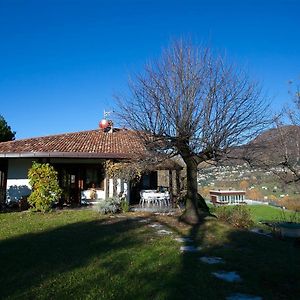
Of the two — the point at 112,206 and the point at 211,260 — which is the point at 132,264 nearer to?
the point at 211,260

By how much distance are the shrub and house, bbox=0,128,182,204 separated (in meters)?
1.13

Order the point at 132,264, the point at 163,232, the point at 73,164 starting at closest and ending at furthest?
the point at 132,264 → the point at 163,232 → the point at 73,164

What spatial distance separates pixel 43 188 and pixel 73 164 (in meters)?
4.29

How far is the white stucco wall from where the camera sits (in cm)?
1909

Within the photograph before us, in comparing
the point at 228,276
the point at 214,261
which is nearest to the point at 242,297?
the point at 228,276

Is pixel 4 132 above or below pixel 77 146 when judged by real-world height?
above

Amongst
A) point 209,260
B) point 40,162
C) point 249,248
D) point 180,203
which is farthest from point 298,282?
point 40,162

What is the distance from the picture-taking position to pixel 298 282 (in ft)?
20.2

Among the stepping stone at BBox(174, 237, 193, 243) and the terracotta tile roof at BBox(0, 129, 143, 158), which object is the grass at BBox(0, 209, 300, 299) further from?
the terracotta tile roof at BBox(0, 129, 143, 158)

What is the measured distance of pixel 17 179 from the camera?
1925 cm

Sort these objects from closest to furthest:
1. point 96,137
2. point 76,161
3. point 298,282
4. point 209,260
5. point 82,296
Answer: point 82,296 → point 298,282 → point 209,260 → point 76,161 → point 96,137

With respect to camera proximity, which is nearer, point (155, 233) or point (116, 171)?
point (155, 233)

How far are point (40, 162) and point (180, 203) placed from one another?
7.71 metres

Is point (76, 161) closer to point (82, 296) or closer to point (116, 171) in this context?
point (116, 171)
